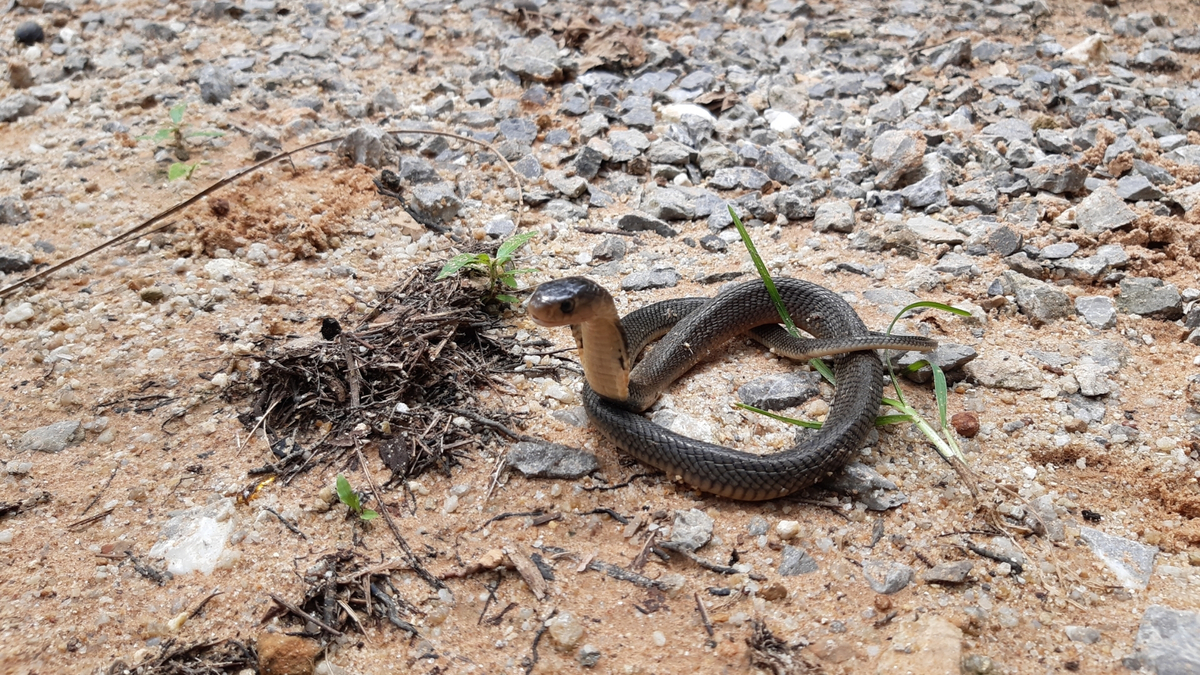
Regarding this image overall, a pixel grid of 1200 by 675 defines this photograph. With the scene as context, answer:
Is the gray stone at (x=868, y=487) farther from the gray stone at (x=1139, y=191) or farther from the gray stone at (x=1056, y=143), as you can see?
the gray stone at (x=1056, y=143)

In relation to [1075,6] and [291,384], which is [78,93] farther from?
[1075,6]

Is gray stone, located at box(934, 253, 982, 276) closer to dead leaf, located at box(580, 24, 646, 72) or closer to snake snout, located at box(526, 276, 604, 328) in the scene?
snake snout, located at box(526, 276, 604, 328)

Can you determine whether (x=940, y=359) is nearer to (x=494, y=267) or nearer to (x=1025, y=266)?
(x=1025, y=266)

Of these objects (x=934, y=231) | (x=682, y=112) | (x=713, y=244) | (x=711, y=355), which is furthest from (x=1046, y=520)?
(x=682, y=112)

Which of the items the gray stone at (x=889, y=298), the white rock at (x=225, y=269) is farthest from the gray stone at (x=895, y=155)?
the white rock at (x=225, y=269)

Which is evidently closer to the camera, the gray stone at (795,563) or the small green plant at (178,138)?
the gray stone at (795,563)

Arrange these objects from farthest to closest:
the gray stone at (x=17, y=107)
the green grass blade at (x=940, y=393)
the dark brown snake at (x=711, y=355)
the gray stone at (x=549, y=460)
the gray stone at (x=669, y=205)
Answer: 1. the gray stone at (x=17, y=107)
2. the gray stone at (x=669, y=205)
3. the green grass blade at (x=940, y=393)
4. the gray stone at (x=549, y=460)
5. the dark brown snake at (x=711, y=355)

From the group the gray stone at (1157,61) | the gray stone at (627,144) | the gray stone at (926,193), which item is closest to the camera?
the gray stone at (926,193)
